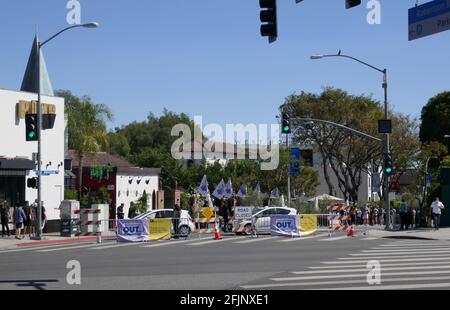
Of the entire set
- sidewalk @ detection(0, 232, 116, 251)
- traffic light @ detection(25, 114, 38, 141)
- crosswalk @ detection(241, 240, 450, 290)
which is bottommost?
sidewalk @ detection(0, 232, 116, 251)

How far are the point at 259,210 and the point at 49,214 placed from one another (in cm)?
1354

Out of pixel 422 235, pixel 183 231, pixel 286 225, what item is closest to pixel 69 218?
pixel 183 231

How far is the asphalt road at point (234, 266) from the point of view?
15.0m

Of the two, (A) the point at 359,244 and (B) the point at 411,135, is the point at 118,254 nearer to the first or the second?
(A) the point at 359,244

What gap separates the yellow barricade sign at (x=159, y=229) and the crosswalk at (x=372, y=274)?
39.7 ft

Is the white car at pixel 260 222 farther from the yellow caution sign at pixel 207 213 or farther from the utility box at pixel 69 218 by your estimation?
the utility box at pixel 69 218

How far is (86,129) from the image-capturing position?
5997 centimetres

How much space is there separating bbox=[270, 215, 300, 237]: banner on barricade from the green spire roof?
25.7 metres

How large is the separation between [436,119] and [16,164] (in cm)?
5887

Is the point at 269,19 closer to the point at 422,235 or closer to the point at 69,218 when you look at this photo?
the point at 422,235

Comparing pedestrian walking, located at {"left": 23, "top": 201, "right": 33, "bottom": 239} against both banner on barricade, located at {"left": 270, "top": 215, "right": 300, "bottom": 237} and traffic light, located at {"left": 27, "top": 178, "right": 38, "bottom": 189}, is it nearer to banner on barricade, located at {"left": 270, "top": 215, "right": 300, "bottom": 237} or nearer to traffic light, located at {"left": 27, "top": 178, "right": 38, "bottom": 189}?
traffic light, located at {"left": 27, "top": 178, "right": 38, "bottom": 189}

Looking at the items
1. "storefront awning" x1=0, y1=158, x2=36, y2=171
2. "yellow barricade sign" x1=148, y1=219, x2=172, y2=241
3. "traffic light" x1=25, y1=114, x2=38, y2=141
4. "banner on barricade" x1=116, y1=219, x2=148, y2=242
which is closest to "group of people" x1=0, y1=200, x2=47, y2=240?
"storefront awning" x1=0, y1=158, x2=36, y2=171


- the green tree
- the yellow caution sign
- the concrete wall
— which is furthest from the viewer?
the green tree

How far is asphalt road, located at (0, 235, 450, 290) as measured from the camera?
14953 mm
